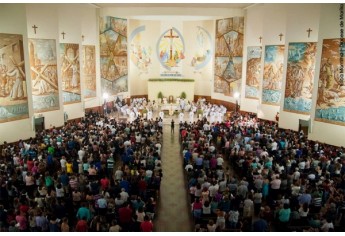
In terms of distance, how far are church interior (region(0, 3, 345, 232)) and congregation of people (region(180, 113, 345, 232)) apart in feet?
0.21

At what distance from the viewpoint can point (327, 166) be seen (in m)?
12.0

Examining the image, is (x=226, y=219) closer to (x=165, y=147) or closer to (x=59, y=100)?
(x=165, y=147)

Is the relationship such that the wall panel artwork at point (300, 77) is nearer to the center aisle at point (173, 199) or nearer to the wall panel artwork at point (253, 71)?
the wall panel artwork at point (253, 71)

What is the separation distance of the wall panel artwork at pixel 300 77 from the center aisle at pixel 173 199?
843 centimetres

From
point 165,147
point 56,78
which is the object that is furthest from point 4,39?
point 165,147

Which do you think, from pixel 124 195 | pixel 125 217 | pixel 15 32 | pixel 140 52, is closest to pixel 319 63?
pixel 124 195

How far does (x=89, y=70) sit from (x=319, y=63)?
16931 mm

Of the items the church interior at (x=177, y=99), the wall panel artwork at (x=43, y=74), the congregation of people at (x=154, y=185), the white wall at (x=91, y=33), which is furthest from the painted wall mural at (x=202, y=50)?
the congregation of people at (x=154, y=185)

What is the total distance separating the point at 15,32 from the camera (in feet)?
54.0

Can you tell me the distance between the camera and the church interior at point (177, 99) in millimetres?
10047

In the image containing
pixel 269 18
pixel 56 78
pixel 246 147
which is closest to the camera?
pixel 246 147

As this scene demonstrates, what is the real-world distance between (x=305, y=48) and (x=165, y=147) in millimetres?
10295

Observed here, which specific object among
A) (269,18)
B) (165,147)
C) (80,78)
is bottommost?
(165,147)

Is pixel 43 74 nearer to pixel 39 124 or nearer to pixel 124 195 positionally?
pixel 39 124
